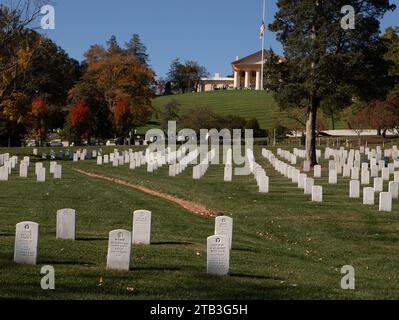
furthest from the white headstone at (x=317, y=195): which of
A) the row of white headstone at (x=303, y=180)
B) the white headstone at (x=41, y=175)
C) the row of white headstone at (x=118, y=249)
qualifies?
the white headstone at (x=41, y=175)

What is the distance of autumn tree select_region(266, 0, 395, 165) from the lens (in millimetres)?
32906

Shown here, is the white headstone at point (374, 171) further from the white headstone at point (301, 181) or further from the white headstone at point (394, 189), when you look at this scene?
the white headstone at point (394, 189)

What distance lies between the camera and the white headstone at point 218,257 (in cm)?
1055

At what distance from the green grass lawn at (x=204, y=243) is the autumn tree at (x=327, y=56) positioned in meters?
7.47

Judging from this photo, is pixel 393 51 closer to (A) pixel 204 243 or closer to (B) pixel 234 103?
(B) pixel 234 103

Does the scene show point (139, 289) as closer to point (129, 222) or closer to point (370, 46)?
point (129, 222)

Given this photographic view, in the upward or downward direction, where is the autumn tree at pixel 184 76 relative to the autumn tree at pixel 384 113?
upward

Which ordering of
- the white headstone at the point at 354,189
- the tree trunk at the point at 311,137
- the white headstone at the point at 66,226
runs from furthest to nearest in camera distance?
the tree trunk at the point at 311,137 < the white headstone at the point at 354,189 < the white headstone at the point at 66,226

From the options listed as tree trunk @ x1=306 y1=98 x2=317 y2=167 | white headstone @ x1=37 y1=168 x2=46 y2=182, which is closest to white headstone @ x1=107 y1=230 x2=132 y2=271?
white headstone @ x1=37 y1=168 x2=46 y2=182

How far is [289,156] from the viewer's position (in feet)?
141

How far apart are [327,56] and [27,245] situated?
24.6 metres

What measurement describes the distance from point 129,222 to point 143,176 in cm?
1498

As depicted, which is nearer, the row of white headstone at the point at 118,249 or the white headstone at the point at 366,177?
the row of white headstone at the point at 118,249

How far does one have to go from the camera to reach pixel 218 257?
10.6 m
